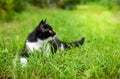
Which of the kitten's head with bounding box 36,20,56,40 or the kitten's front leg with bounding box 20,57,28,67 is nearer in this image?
the kitten's front leg with bounding box 20,57,28,67

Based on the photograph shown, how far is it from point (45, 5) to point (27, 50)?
402 inches

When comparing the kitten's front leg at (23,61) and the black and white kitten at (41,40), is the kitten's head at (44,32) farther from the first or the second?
the kitten's front leg at (23,61)

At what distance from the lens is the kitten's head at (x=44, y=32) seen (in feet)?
16.4

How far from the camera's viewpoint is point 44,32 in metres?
5.00

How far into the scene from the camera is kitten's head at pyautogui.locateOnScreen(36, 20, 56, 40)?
500 cm

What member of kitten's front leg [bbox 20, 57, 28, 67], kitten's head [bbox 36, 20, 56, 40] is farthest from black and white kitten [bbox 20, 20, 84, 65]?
kitten's front leg [bbox 20, 57, 28, 67]

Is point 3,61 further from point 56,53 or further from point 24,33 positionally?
point 24,33

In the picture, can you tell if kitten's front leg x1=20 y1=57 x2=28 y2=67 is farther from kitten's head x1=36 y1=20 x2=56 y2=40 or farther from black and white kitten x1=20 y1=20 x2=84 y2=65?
kitten's head x1=36 y1=20 x2=56 y2=40

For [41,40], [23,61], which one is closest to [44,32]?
[41,40]

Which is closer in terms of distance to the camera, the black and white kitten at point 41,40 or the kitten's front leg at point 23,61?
the kitten's front leg at point 23,61

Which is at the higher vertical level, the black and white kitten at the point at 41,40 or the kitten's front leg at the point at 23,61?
the black and white kitten at the point at 41,40

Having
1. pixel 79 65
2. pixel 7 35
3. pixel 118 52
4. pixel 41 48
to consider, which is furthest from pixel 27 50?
pixel 7 35

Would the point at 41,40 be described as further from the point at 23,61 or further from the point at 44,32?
the point at 23,61

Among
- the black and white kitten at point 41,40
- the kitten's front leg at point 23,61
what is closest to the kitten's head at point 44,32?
the black and white kitten at point 41,40
